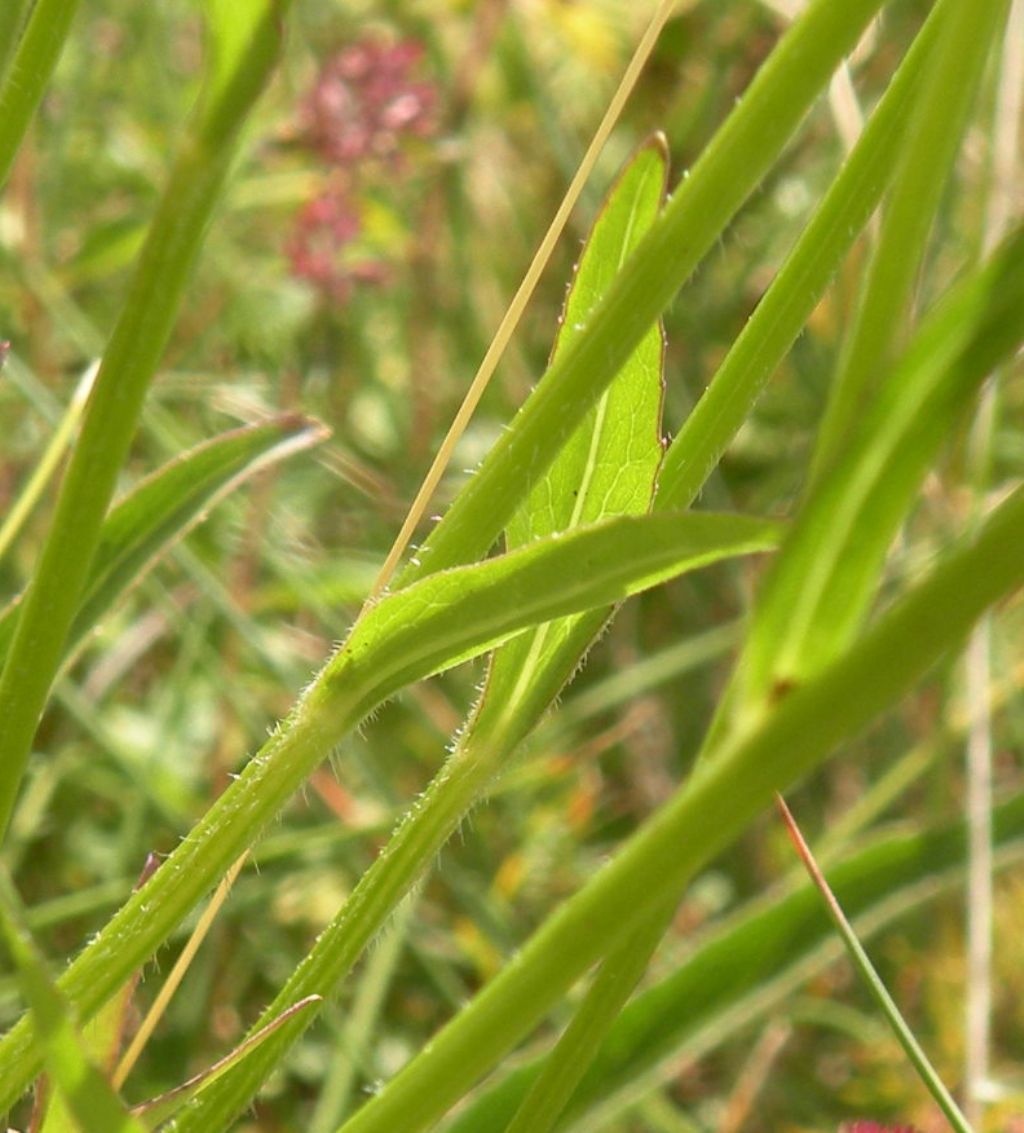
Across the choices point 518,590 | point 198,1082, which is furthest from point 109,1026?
point 518,590

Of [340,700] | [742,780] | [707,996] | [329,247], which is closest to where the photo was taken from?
[742,780]

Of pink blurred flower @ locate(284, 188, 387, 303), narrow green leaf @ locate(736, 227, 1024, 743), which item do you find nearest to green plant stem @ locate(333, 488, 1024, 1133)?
narrow green leaf @ locate(736, 227, 1024, 743)

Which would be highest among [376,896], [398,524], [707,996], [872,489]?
[872,489]

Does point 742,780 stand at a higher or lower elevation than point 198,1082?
higher

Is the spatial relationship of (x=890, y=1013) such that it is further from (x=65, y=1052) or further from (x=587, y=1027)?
(x=65, y=1052)

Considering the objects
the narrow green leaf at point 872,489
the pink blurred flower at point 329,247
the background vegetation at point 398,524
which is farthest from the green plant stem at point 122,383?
the pink blurred flower at point 329,247

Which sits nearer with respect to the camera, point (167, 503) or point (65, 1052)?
point (65, 1052)

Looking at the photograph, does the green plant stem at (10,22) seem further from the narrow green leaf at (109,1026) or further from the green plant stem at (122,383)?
the narrow green leaf at (109,1026)

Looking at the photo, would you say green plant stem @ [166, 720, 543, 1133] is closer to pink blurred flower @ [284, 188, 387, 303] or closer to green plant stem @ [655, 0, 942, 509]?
green plant stem @ [655, 0, 942, 509]
